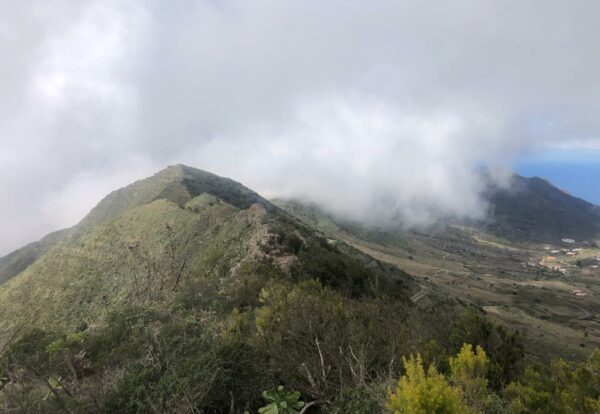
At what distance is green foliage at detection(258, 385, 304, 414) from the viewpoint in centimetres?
1199

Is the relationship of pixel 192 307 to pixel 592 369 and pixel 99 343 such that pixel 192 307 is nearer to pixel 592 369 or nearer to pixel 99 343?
pixel 99 343

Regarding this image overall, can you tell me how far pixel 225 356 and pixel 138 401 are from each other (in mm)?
3316

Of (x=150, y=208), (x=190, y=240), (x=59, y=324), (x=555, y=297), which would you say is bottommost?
(x=555, y=297)

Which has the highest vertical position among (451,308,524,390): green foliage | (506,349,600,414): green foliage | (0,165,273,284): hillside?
(0,165,273,284): hillside

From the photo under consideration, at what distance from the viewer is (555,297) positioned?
142500mm

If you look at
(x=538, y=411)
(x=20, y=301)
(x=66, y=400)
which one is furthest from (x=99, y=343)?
(x=20, y=301)

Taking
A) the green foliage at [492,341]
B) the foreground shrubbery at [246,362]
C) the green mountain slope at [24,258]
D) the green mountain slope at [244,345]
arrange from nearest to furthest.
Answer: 1. the foreground shrubbery at [246,362]
2. the green mountain slope at [244,345]
3. the green foliage at [492,341]
4. the green mountain slope at [24,258]

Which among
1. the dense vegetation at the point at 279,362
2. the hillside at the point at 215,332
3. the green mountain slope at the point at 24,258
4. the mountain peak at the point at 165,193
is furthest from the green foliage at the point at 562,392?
the green mountain slope at the point at 24,258

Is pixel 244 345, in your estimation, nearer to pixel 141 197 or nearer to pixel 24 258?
pixel 141 197

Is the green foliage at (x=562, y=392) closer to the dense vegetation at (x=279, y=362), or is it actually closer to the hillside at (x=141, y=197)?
the dense vegetation at (x=279, y=362)

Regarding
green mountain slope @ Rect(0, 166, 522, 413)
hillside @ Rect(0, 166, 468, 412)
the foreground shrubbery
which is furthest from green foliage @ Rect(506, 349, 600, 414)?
hillside @ Rect(0, 166, 468, 412)

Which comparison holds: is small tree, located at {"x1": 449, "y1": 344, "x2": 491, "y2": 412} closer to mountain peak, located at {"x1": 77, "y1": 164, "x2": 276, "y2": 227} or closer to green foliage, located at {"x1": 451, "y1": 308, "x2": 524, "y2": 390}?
green foliage, located at {"x1": 451, "y1": 308, "x2": 524, "y2": 390}

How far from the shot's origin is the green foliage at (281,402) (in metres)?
12.0

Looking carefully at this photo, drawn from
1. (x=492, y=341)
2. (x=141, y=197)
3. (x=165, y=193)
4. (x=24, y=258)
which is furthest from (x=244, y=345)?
(x=24, y=258)
